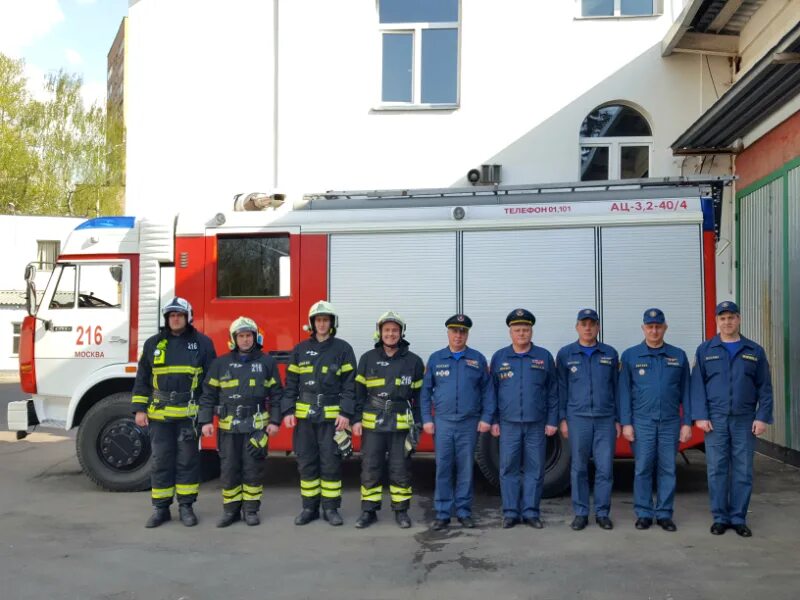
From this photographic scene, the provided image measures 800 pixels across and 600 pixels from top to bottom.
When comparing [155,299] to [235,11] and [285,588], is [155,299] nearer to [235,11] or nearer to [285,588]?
[285,588]

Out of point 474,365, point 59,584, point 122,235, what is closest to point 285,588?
point 59,584

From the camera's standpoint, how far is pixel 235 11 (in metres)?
13.0

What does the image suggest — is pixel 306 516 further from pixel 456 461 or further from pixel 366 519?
pixel 456 461

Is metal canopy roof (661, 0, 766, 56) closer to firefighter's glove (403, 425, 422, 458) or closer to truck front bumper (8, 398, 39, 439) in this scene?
firefighter's glove (403, 425, 422, 458)

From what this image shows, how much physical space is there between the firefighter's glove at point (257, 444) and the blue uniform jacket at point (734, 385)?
3591 mm

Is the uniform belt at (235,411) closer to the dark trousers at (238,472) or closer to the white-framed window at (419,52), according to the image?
the dark trousers at (238,472)

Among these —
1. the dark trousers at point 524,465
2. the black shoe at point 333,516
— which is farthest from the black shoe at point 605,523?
the black shoe at point 333,516

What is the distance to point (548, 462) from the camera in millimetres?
7590

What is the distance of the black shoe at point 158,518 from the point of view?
678 centimetres

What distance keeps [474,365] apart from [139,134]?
28.0 ft

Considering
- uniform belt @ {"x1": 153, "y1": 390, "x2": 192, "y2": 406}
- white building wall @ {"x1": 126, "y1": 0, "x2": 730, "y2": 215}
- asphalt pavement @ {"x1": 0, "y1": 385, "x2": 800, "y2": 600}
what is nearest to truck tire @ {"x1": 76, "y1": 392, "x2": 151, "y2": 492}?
asphalt pavement @ {"x1": 0, "y1": 385, "x2": 800, "y2": 600}

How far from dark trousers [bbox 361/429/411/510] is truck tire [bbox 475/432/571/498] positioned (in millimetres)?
1103

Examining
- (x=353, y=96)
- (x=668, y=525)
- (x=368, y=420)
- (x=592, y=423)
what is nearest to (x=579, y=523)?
(x=668, y=525)

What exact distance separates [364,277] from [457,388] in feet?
5.81
